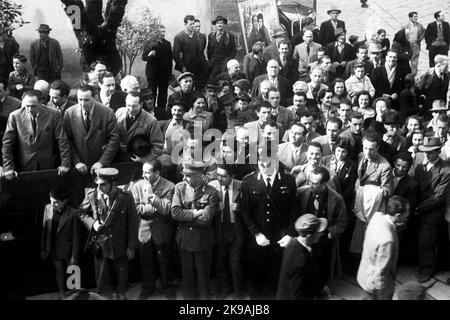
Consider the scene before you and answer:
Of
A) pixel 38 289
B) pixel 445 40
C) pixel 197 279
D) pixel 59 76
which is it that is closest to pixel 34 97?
pixel 38 289

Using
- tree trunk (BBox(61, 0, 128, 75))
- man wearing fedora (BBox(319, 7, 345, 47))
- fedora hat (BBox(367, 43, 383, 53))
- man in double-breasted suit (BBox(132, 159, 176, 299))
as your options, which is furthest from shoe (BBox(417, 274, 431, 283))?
man wearing fedora (BBox(319, 7, 345, 47))

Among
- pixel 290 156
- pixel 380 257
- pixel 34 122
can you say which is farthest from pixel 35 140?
pixel 380 257

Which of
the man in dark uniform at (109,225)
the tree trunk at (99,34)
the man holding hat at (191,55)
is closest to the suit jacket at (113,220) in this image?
the man in dark uniform at (109,225)

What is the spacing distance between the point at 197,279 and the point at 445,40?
8182mm

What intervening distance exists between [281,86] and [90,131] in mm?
3607

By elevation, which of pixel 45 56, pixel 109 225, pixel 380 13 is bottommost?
pixel 109 225

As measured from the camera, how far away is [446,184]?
9.10 m

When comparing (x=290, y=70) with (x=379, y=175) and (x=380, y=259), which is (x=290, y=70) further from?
(x=380, y=259)

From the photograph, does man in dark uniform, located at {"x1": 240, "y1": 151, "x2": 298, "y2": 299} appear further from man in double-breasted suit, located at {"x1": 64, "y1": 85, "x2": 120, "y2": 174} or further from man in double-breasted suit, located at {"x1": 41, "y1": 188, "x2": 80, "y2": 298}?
man in double-breasted suit, located at {"x1": 41, "y1": 188, "x2": 80, "y2": 298}

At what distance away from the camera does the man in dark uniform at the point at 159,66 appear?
40.9 feet

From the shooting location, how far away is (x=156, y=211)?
8477 mm

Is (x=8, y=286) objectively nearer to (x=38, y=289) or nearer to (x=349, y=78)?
(x=38, y=289)

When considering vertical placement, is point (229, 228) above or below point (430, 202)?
below
